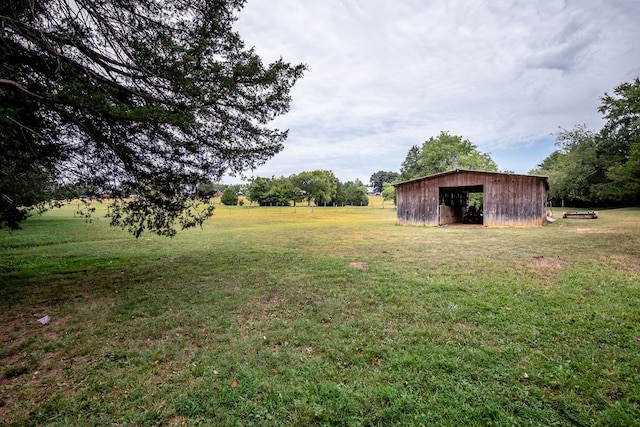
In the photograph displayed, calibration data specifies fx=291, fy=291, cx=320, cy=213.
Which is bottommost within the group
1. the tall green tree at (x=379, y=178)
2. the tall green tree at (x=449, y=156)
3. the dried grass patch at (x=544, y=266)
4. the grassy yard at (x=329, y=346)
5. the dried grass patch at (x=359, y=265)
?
the grassy yard at (x=329, y=346)

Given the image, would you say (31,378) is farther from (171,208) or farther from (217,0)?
(217,0)

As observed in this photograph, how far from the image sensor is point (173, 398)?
9.70 feet

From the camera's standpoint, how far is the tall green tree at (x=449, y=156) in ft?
138

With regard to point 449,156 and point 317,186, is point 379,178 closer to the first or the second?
point 317,186

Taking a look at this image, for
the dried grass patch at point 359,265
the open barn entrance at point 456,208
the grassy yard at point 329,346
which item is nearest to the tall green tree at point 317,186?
the open barn entrance at point 456,208

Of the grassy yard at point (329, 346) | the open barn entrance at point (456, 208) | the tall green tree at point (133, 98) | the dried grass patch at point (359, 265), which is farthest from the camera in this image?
the open barn entrance at point (456, 208)

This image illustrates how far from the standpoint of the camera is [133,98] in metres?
6.23

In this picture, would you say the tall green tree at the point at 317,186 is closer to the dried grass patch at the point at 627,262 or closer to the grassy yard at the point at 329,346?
the dried grass patch at the point at 627,262

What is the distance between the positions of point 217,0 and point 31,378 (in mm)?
7311

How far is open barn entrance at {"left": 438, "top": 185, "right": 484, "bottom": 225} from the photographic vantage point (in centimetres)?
2258

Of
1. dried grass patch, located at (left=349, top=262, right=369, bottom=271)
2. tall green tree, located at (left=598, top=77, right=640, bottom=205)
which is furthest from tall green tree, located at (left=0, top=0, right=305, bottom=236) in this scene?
tall green tree, located at (left=598, top=77, right=640, bottom=205)

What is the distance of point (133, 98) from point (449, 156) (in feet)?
144

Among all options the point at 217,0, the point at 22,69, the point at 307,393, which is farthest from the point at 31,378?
the point at 217,0

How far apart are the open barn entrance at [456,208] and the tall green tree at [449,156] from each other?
16.8 metres
